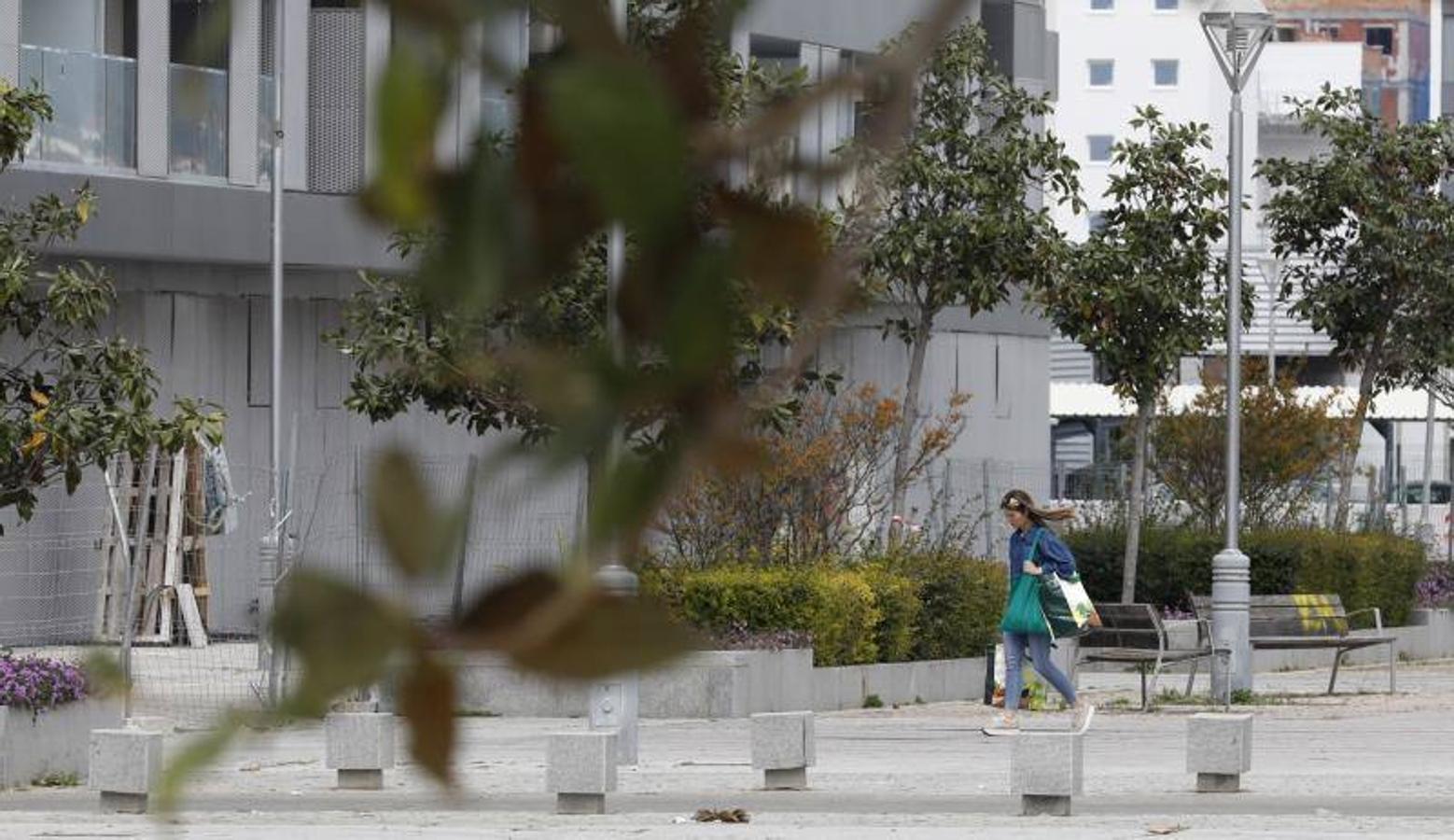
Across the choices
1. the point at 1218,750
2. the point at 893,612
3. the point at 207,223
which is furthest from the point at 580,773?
the point at 207,223

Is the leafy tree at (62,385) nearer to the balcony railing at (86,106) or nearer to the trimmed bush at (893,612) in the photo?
the trimmed bush at (893,612)

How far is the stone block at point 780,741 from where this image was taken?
16.6 meters

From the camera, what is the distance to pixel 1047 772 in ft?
50.4

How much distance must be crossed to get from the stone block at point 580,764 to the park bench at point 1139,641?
900 centimetres

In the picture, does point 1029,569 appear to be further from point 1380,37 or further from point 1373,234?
point 1380,37

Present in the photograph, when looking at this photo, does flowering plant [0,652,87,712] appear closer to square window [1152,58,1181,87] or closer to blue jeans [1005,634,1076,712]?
blue jeans [1005,634,1076,712]

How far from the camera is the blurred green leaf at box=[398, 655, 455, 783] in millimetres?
1058

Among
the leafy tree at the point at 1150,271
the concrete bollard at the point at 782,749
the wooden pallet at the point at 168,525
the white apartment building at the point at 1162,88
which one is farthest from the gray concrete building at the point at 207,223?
the white apartment building at the point at 1162,88

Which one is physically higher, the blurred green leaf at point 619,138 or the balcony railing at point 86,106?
the balcony railing at point 86,106

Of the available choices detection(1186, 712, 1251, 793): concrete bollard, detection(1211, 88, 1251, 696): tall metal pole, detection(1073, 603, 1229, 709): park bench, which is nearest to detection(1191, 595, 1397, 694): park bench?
detection(1073, 603, 1229, 709): park bench

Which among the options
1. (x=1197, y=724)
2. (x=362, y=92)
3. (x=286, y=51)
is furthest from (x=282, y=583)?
(x=286, y=51)

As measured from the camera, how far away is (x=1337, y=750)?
2027cm

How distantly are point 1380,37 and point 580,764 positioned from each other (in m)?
109

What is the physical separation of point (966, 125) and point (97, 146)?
27.3 feet
